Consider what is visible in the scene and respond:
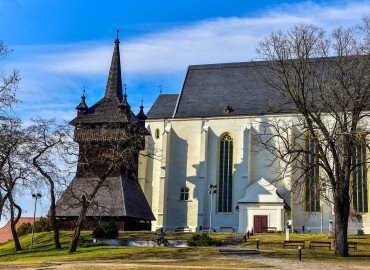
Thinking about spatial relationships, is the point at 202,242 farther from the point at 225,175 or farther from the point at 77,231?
the point at 225,175

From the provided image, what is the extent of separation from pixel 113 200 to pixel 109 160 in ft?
12.1

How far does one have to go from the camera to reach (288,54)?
32562 mm

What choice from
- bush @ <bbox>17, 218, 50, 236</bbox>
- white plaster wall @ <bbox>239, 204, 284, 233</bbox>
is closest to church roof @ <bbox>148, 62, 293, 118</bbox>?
white plaster wall @ <bbox>239, 204, 284, 233</bbox>

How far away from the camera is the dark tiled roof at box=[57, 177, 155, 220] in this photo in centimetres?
4881

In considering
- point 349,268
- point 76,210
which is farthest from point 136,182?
point 349,268

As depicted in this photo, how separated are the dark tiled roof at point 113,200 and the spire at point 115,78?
1000 cm

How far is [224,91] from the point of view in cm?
6194

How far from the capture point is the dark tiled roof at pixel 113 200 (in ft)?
160

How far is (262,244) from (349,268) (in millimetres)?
Result: 14295

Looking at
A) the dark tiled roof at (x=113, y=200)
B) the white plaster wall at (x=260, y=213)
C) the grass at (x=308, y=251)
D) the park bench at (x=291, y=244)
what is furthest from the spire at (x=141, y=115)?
the park bench at (x=291, y=244)

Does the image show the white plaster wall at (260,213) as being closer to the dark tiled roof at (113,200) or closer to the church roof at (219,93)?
the dark tiled roof at (113,200)

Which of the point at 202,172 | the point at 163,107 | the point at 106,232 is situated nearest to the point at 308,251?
the point at 106,232

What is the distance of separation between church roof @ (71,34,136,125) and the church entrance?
1587 centimetres

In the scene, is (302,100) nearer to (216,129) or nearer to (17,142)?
(17,142)
